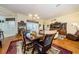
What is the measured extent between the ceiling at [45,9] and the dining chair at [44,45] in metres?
0.36

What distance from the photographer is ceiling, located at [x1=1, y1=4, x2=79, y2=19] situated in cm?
172

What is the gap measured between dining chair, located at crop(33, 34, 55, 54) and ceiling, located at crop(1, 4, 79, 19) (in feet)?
1.19

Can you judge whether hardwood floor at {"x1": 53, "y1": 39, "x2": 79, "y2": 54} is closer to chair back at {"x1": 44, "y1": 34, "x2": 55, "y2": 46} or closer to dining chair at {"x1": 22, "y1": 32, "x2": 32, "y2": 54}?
chair back at {"x1": 44, "y1": 34, "x2": 55, "y2": 46}

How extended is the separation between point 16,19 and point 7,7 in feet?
0.80

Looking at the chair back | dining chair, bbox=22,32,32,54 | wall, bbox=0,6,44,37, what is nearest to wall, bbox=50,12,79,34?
the chair back

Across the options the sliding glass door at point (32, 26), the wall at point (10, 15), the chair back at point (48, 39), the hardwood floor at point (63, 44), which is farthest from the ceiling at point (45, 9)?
the hardwood floor at point (63, 44)

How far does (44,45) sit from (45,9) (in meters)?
0.63

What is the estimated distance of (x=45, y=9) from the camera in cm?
176

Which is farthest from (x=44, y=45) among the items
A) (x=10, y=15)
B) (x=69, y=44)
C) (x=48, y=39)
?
(x=10, y=15)

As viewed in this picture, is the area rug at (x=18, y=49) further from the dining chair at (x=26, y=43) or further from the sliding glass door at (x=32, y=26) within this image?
the sliding glass door at (x=32, y=26)

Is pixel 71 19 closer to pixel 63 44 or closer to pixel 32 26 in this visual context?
pixel 63 44
